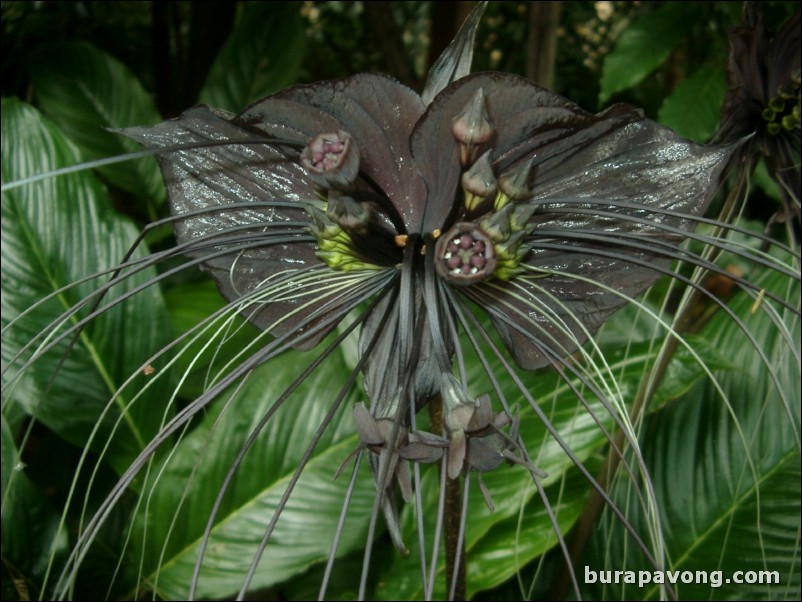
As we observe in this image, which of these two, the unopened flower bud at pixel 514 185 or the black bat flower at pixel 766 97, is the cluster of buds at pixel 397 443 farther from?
the black bat flower at pixel 766 97

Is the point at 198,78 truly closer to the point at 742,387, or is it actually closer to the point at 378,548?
the point at 378,548

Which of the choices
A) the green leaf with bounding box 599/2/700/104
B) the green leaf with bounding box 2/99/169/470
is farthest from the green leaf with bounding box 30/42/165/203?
the green leaf with bounding box 599/2/700/104

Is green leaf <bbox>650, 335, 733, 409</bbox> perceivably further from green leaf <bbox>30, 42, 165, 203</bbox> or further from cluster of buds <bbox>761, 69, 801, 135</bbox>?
green leaf <bbox>30, 42, 165, 203</bbox>

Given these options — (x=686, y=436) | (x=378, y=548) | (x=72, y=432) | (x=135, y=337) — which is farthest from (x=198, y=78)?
(x=686, y=436)

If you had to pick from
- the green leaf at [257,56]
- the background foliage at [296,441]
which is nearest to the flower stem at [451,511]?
the background foliage at [296,441]

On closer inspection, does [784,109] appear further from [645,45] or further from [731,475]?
[731,475]

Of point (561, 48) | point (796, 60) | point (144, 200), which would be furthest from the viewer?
point (561, 48)

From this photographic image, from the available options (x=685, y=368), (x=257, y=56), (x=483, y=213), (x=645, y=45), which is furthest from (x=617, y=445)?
(x=257, y=56)

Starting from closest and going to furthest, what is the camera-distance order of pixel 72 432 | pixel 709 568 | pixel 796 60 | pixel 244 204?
1. pixel 244 204
2. pixel 796 60
3. pixel 709 568
4. pixel 72 432
